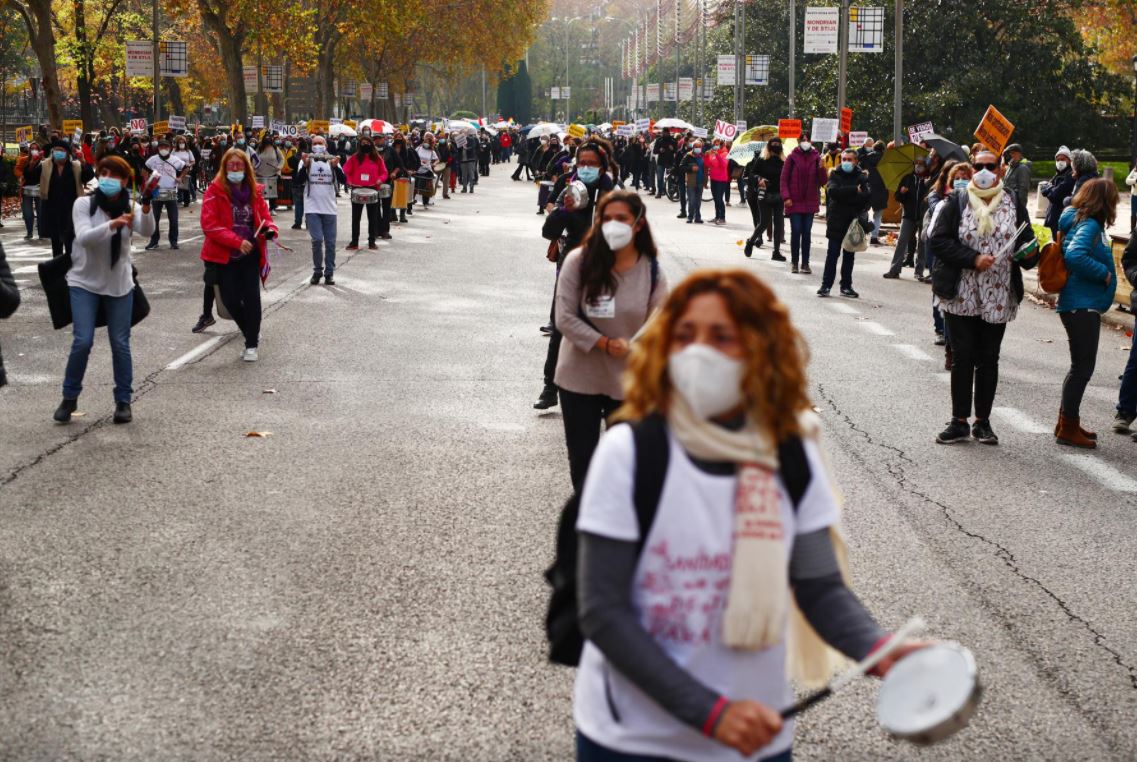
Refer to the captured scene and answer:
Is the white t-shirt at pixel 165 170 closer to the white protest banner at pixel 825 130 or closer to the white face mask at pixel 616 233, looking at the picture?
the white protest banner at pixel 825 130

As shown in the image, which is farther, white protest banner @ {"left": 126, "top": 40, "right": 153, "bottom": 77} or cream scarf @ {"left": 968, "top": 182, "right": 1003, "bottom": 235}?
white protest banner @ {"left": 126, "top": 40, "right": 153, "bottom": 77}

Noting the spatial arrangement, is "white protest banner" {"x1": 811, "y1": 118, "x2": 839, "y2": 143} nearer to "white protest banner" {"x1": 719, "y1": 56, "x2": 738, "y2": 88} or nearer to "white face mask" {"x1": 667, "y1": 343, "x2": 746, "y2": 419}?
"white protest banner" {"x1": 719, "y1": 56, "x2": 738, "y2": 88}

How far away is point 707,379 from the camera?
103 inches

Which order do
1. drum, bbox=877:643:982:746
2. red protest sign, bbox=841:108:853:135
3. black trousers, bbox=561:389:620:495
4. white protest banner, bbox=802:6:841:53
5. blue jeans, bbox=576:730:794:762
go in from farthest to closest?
white protest banner, bbox=802:6:841:53
red protest sign, bbox=841:108:853:135
black trousers, bbox=561:389:620:495
blue jeans, bbox=576:730:794:762
drum, bbox=877:643:982:746

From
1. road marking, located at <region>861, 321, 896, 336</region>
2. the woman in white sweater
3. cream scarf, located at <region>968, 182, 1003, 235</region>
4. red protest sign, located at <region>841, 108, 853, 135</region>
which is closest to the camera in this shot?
cream scarf, located at <region>968, 182, 1003, 235</region>

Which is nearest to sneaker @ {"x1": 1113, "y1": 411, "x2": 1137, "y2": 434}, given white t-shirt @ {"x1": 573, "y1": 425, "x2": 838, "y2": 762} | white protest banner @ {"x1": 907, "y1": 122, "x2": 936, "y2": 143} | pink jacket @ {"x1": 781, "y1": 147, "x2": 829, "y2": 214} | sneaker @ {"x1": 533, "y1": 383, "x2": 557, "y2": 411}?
sneaker @ {"x1": 533, "y1": 383, "x2": 557, "y2": 411}

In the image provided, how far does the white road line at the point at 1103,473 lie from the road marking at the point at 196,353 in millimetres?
7066

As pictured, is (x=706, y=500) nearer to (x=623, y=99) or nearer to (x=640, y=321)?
(x=640, y=321)

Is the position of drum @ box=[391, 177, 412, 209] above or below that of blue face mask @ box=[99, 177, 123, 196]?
below

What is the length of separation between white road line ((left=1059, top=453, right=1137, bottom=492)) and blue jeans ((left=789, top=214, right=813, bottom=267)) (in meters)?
10.6

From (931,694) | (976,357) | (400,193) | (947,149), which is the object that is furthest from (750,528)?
(400,193)

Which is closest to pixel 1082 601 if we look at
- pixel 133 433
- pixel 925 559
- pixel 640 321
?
pixel 925 559

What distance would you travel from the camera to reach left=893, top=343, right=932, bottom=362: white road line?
1323 centimetres

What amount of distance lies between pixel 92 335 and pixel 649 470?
801cm
